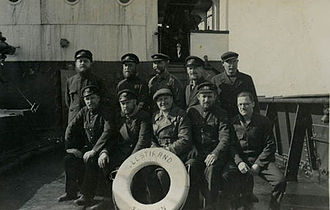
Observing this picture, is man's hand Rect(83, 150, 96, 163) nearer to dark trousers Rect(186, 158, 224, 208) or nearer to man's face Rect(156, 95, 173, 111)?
man's face Rect(156, 95, 173, 111)

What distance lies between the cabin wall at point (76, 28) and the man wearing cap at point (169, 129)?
995 mm

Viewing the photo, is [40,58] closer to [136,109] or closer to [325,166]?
[136,109]

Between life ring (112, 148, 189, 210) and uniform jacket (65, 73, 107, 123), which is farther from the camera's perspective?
uniform jacket (65, 73, 107, 123)

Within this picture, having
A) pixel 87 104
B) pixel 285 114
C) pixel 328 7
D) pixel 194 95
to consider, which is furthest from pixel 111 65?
pixel 328 7

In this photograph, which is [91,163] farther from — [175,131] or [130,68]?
[130,68]

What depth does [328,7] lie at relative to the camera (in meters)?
2.69

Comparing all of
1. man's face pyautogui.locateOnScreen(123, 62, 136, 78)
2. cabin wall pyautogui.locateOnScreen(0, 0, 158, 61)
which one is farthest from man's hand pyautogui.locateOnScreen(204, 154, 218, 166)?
cabin wall pyautogui.locateOnScreen(0, 0, 158, 61)

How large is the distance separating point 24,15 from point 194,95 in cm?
213

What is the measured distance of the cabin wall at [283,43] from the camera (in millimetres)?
2754

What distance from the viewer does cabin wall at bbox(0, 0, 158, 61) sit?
3.49 meters

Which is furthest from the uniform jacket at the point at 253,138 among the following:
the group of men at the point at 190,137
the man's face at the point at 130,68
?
the man's face at the point at 130,68

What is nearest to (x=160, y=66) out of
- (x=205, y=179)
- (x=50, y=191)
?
(x=205, y=179)

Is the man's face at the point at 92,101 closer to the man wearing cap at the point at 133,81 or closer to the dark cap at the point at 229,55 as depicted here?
the man wearing cap at the point at 133,81

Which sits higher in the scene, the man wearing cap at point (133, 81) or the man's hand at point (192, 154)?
the man wearing cap at point (133, 81)
